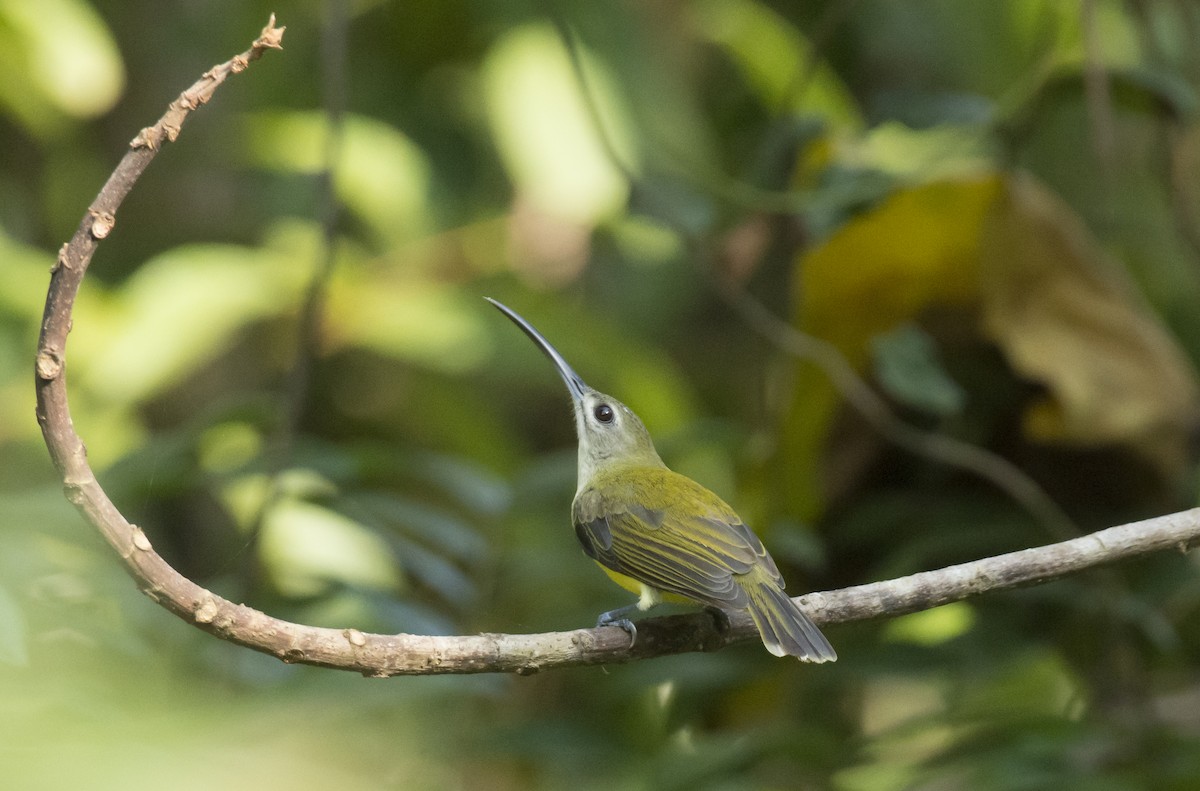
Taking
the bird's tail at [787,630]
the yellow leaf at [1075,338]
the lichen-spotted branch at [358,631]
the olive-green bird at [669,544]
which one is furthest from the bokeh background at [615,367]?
the bird's tail at [787,630]

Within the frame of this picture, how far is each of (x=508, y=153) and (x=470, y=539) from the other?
7.26ft

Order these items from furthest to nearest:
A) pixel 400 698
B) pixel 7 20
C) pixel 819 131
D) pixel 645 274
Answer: pixel 645 274
pixel 7 20
pixel 819 131
pixel 400 698

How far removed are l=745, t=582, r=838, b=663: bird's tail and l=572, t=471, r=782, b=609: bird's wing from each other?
5 cm

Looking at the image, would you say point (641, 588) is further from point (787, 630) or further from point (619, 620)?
point (787, 630)

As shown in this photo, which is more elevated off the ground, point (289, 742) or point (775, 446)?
point (775, 446)

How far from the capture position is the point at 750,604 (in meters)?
2.15

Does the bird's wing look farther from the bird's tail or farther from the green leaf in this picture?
the green leaf

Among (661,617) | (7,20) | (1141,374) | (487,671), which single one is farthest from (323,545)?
(1141,374)

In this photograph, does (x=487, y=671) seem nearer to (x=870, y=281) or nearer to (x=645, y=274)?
(x=870, y=281)

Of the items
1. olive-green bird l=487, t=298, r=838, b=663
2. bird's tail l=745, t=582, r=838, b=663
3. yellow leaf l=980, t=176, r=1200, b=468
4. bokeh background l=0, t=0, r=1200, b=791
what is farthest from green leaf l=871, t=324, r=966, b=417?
bird's tail l=745, t=582, r=838, b=663

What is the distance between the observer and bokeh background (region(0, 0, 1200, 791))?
299 centimetres

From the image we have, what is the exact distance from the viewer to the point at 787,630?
2102 millimetres

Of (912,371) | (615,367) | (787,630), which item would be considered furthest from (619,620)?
(615,367)

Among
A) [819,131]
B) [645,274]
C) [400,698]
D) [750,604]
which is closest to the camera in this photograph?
[750,604]
